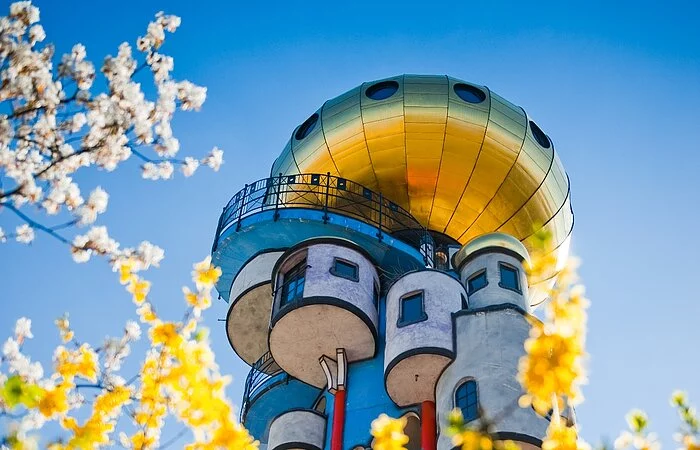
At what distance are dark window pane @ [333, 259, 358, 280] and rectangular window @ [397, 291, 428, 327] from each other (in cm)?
160

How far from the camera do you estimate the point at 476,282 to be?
19000mm

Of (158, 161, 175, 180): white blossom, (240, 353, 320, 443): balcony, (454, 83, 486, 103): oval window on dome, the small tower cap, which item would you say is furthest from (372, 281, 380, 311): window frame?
(158, 161, 175, 180): white blossom

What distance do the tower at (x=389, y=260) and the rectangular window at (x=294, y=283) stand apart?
0.05m

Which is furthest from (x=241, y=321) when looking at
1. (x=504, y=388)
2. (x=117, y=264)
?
(x=117, y=264)

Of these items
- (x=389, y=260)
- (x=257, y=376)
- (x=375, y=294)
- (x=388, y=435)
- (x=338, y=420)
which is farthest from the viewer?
(x=257, y=376)

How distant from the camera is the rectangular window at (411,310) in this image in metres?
17.6

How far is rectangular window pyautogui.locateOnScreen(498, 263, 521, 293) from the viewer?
1855cm

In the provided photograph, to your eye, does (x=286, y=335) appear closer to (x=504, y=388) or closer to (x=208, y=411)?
(x=504, y=388)

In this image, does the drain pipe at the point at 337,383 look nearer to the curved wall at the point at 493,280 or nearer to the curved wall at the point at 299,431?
the curved wall at the point at 299,431

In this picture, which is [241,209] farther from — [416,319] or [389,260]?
[416,319]

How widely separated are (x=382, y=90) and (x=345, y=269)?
652 centimetres

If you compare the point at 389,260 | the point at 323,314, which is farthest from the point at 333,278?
the point at 389,260

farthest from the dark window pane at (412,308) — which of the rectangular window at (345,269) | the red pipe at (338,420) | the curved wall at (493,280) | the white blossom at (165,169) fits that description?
the white blossom at (165,169)

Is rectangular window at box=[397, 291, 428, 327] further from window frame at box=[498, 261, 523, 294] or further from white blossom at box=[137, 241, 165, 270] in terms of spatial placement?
white blossom at box=[137, 241, 165, 270]
